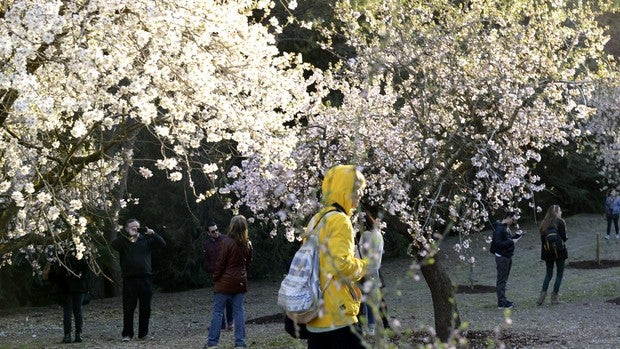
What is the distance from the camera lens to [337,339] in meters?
5.70

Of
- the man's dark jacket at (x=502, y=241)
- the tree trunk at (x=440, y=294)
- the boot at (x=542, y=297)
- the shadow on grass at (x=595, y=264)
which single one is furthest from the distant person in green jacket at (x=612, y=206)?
the tree trunk at (x=440, y=294)

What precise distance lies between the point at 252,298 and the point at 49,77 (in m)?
13.7

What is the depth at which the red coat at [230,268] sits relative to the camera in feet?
36.3

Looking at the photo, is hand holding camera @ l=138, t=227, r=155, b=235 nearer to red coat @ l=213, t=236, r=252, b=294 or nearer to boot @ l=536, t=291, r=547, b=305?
red coat @ l=213, t=236, r=252, b=294

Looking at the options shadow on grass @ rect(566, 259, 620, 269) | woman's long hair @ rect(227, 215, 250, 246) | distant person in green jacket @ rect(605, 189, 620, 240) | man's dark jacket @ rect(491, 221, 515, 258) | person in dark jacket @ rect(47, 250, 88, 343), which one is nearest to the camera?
woman's long hair @ rect(227, 215, 250, 246)

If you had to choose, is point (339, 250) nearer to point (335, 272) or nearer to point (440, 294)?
point (335, 272)

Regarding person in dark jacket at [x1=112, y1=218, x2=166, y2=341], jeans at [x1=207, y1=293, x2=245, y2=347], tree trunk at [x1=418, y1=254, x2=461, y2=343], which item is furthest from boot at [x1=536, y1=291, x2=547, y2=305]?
person in dark jacket at [x1=112, y1=218, x2=166, y2=341]

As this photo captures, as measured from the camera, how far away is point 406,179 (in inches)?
444

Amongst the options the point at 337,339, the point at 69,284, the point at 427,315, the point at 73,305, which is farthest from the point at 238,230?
the point at 427,315

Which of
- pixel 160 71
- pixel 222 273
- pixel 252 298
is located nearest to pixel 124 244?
pixel 222 273

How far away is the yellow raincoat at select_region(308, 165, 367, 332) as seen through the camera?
18.1ft

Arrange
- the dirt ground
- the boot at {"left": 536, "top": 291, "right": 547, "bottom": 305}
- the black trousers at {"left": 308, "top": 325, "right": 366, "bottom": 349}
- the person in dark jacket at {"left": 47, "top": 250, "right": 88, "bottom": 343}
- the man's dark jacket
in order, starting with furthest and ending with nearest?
the boot at {"left": 536, "top": 291, "right": 547, "bottom": 305}, the man's dark jacket, the person in dark jacket at {"left": 47, "top": 250, "right": 88, "bottom": 343}, the dirt ground, the black trousers at {"left": 308, "top": 325, "right": 366, "bottom": 349}

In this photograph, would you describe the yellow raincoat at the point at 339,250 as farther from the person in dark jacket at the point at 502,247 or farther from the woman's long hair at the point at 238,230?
the person in dark jacket at the point at 502,247

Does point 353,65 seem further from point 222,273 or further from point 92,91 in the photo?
point 92,91
